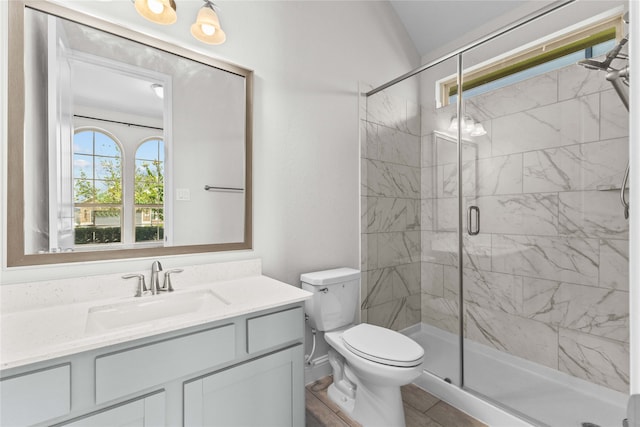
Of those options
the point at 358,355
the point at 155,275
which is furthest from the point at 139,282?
the point at 358,355

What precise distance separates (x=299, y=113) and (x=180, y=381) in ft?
5.09

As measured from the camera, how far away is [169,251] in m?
1.54

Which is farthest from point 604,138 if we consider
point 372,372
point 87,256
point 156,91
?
point 87,256

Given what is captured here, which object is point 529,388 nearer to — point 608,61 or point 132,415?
point 608,61

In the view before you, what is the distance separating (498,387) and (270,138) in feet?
6.84

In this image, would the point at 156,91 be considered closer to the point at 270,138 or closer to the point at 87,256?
the point at 270,138

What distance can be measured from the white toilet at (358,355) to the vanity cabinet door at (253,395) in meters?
0.38

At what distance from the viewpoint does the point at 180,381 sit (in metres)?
1.08

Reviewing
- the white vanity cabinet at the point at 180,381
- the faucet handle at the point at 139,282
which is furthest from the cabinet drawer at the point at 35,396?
the faucet handle at the point at 139,282

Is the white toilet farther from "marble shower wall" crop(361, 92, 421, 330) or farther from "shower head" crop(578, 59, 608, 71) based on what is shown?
"shower head" crop(578, 59, 608, 71)

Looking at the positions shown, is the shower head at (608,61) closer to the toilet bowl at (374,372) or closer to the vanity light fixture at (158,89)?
the toilet bowl at (374,372)

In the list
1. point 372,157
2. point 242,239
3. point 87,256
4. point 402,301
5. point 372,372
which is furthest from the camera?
point 402,301

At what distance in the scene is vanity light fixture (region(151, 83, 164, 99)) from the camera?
59.7 inches

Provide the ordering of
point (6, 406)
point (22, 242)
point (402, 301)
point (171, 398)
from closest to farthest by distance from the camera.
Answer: point (6, 406), point (171, 398), point (22, 242), point (402, 301)
